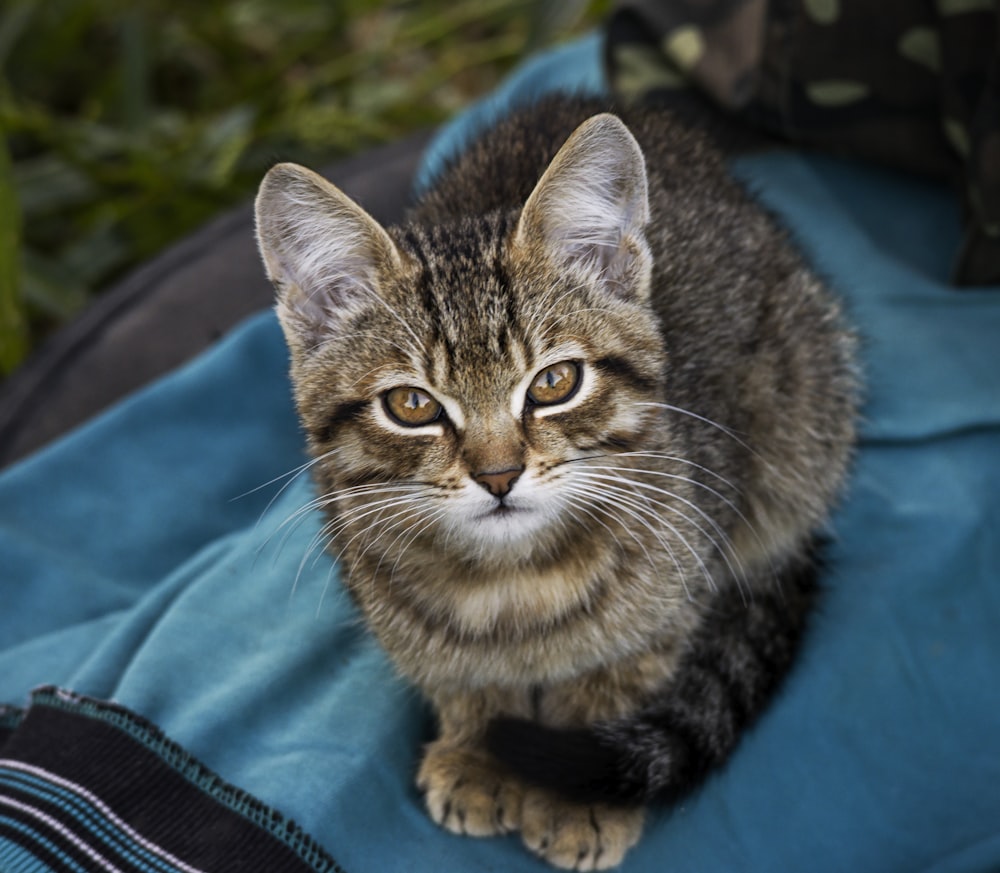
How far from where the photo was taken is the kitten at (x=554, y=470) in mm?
1381

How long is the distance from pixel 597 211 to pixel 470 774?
0.85 meters

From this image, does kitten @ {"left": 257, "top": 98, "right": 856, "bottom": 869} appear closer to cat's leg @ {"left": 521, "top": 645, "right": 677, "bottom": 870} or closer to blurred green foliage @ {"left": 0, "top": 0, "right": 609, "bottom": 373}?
cat's leg @ {"left": 521, "top": 645, "right": 677, "bottom": 870}

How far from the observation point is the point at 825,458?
184 cm

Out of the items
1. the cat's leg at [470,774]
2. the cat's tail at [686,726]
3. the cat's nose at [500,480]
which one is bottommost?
the cat's leg at [470,774]

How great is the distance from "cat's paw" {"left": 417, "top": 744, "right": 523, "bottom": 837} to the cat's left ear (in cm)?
75

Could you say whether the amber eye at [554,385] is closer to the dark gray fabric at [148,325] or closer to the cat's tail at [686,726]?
the cat's tail at [686,726]

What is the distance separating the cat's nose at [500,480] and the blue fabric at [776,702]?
0.53 metres

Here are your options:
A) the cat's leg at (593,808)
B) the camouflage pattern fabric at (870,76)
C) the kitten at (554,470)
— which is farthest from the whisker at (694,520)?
the camouflage pattern fabric at (870,76)

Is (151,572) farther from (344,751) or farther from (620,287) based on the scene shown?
(620,287)

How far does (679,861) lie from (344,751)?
54cm

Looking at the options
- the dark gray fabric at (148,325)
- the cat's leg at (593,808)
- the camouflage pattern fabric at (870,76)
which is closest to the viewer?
the cat's leg at (593,808)

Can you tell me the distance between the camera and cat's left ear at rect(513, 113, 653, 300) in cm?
139

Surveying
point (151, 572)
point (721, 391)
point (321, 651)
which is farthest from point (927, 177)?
point (151, 572)

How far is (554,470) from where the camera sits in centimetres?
134
